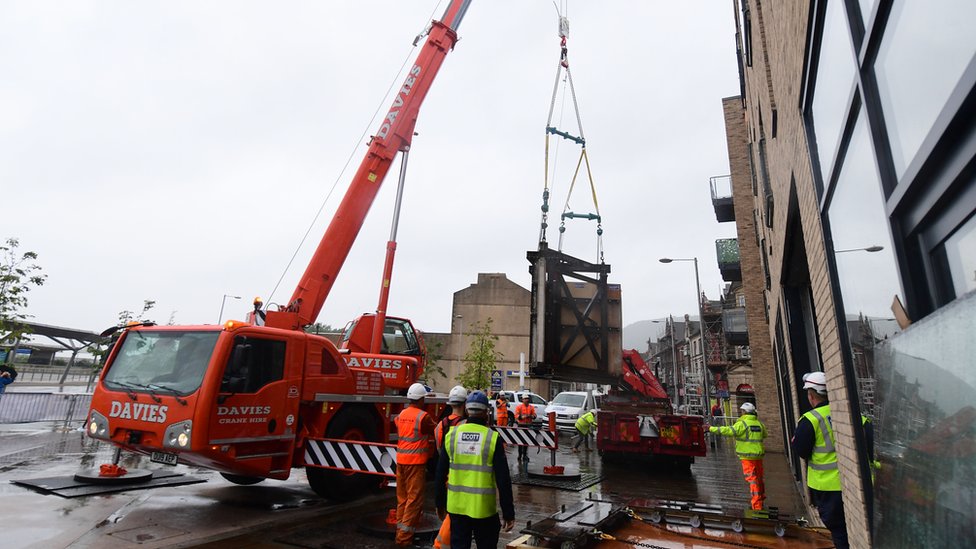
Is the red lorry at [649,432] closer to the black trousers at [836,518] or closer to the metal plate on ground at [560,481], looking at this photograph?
the metal plate on ground at [560,481]

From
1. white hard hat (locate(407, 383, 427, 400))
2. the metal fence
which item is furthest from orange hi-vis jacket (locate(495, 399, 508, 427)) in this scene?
the metal fence

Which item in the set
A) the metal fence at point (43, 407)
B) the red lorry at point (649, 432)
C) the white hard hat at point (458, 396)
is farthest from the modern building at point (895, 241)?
the metal fence at point (43, 407)

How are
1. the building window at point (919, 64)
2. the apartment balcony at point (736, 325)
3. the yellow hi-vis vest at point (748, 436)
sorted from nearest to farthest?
the building window at point (919, 64), the yellow hi-vis vest at point (748, 436), the apartment balcony at point (736, 325)

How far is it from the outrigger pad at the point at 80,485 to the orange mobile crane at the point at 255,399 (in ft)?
3.38

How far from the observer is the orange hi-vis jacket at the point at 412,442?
5793 mm

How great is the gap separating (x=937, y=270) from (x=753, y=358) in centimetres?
1749

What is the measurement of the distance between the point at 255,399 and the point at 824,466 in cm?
586

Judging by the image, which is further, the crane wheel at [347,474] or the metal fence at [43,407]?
the metal fence at [43,407]

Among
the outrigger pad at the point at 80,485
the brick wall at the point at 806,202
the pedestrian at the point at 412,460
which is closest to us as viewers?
the brick wall at the point at 806,202

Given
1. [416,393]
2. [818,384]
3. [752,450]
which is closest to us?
[818,384]

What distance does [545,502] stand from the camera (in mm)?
8141

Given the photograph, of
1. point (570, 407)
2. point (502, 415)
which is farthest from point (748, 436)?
point (570, 407)

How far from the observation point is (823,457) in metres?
4.39

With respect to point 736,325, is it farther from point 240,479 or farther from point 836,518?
point 240,479
